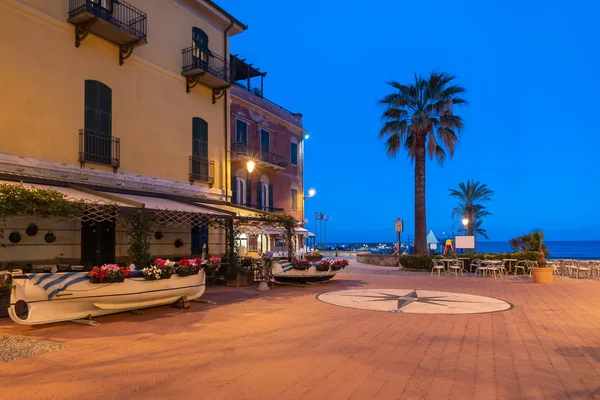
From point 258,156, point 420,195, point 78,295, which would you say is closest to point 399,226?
point 420,195

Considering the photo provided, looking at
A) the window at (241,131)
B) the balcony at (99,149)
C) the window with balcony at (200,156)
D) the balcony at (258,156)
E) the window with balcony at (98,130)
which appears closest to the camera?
the balcony at (99,149)

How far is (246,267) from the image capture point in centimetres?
1453

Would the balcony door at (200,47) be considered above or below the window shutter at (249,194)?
above

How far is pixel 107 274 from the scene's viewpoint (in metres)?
7.99

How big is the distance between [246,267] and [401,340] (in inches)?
335

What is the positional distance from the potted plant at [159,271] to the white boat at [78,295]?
0.10 meters

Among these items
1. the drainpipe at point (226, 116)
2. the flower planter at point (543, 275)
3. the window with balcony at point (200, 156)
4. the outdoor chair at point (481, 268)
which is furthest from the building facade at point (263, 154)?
the flower planter at point (543, 275)

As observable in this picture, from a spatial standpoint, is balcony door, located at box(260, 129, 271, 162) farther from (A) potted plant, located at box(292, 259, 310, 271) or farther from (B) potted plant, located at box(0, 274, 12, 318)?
(B) potted plant, located at box(0, 274, 12, 318)

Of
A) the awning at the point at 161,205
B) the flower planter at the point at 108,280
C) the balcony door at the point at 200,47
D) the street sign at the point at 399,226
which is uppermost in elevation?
the balcony door at the point at 200,47

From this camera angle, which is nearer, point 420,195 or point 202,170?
point 202,170

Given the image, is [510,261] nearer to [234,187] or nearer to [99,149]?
[234,187]

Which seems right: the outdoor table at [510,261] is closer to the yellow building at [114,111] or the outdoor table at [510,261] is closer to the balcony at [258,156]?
the balcony at [258,156]

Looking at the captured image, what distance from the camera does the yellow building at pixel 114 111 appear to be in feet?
33.9

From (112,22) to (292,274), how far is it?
8.99 m
